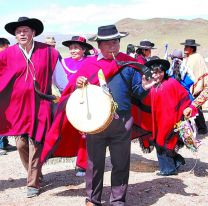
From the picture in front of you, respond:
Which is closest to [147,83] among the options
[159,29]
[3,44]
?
[3,44]

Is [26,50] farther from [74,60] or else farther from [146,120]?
[146,120]

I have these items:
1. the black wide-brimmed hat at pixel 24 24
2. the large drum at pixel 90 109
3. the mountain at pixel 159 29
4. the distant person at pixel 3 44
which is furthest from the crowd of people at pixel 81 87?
the mountain at pixel 159 29

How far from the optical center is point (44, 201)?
17.2ft

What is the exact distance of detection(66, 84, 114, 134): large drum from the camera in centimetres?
420

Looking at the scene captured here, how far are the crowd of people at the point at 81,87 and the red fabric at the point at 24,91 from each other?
0.5 inches

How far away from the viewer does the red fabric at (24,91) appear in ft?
17.4

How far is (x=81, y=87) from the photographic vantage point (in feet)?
14.5

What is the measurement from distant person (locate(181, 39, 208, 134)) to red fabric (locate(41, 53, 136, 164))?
4.19 m

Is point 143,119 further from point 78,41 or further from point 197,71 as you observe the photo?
point 197,71

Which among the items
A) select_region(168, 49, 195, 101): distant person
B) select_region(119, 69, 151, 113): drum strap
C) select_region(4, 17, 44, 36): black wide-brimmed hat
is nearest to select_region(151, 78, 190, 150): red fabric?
select_region(119, 69, 151, 113): drum strap

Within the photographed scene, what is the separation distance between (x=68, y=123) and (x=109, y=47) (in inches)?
48.5

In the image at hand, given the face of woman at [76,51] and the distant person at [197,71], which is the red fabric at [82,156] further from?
the distant person at [197,71]

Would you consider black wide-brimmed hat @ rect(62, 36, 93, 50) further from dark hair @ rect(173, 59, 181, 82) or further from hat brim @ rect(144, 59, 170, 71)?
dark hair @ rect(173, 59, 181, 82)

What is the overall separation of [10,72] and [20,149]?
981 mm
